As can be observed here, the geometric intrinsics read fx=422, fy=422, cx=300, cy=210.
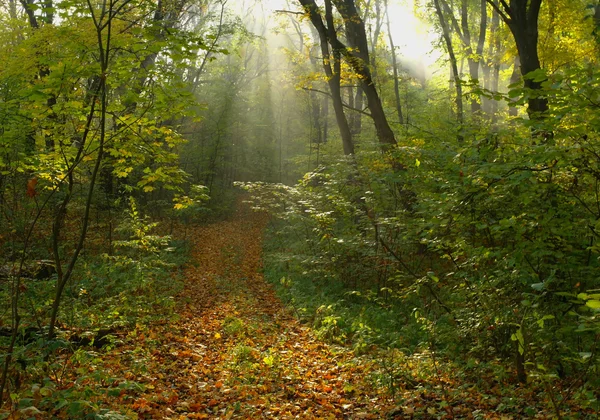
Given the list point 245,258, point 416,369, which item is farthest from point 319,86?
point 416,369

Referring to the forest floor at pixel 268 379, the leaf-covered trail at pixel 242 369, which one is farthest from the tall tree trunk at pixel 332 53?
the forest floor at pixel 268 379

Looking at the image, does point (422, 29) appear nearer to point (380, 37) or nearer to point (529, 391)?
point (380, 37)

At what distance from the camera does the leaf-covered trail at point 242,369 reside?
16.4 ft

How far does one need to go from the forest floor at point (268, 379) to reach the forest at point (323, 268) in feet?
0.12

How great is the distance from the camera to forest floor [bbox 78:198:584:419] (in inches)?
184

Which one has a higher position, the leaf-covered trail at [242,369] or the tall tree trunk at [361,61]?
the tall tree trunk at [361,61]

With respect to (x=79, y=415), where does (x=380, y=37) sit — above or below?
above

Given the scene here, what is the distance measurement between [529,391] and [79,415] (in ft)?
14.7

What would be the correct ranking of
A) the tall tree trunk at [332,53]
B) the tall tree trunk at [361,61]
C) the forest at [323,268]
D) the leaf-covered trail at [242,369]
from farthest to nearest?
the tall tree trunk at [332,53]
the tall tree trunk at [361,61]
the leaf-covered trail at [242,369]
the forest at [323,268]

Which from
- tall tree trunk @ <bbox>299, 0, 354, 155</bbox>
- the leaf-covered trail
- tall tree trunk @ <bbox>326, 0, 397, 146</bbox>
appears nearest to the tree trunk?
tall tree trunk @ <bbox>326, 0, 397, 146</bbox>

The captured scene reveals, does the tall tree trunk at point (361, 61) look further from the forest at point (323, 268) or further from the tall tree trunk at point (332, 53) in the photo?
the tall tree trunk at point (332, 53)

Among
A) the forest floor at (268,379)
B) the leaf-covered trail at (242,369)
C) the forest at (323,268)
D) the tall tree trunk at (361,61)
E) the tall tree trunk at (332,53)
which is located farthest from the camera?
the tall tree trunk at (332,53)

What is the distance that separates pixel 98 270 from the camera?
10695mm

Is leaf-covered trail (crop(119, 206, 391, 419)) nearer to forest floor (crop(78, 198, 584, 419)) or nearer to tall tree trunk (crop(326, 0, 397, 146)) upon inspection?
forest floor (crop(78, 198, 584, 419))
